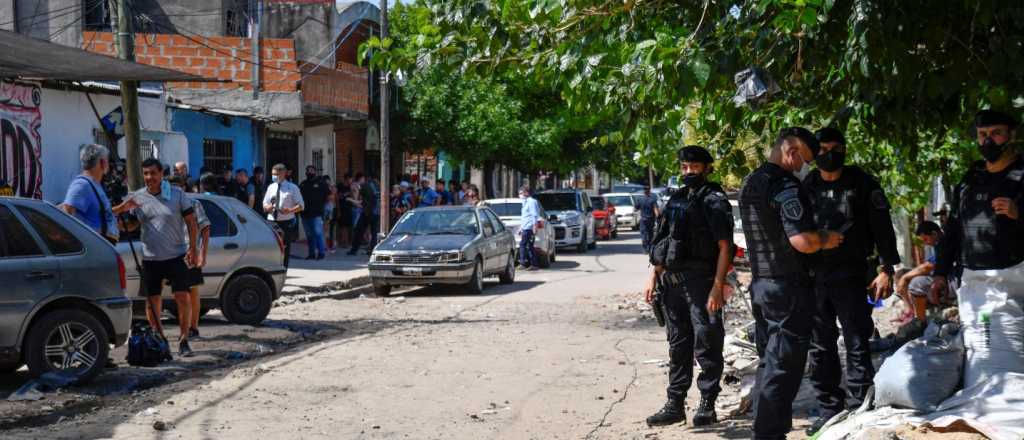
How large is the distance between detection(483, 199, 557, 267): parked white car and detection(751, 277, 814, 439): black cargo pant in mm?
17388

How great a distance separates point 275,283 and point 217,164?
1405cm

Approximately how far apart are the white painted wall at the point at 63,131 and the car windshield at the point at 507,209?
872 cm

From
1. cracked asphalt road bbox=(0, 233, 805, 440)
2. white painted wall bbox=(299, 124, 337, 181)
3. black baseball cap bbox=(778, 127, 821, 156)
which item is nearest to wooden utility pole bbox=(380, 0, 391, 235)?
white painted wall bbox=(299, 124, 337, 181)

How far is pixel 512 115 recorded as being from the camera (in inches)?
1367

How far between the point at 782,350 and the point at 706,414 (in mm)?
1367

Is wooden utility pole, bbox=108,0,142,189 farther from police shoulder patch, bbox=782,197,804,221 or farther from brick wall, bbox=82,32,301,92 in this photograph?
brick wall, bbox=82,32,301,92

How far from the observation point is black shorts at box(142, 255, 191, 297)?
10211mm

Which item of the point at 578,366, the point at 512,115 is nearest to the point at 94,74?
the point at 578,366

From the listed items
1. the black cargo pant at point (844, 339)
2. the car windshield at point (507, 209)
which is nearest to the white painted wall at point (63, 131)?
the car windshield at point (507, 209)

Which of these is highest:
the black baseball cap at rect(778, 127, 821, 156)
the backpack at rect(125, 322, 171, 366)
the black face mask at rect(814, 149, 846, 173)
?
the black baseball cap at rect(778, 127, 821, 156)

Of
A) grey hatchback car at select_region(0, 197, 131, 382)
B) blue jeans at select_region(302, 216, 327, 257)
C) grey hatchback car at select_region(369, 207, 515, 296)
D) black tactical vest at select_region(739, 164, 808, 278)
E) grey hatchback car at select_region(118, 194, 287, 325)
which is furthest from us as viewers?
blue jeans at select_region(302, 216, 327, 257)

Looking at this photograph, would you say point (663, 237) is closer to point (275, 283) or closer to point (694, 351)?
point (694, 351)

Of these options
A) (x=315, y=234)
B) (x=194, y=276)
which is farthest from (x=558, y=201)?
(x=194, y=276)

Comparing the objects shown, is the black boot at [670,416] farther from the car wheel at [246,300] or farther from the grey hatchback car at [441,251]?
the grey hatchback car at [441,251]
